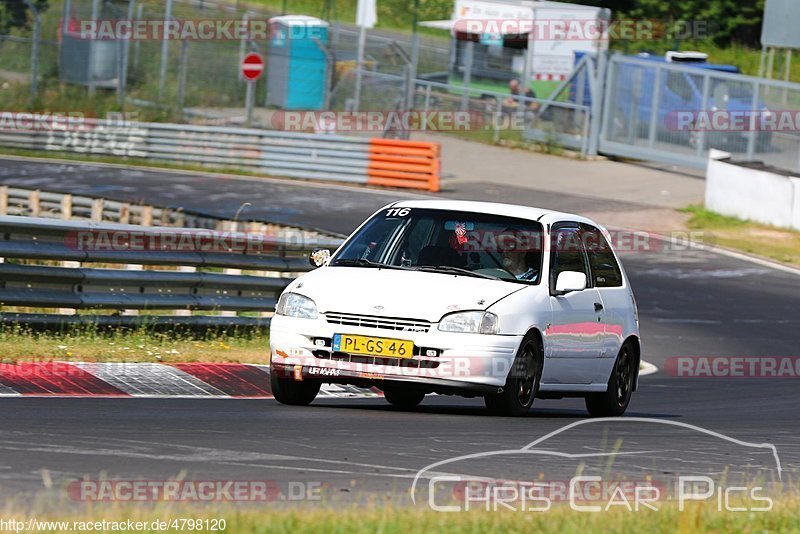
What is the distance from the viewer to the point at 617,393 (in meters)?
11.5

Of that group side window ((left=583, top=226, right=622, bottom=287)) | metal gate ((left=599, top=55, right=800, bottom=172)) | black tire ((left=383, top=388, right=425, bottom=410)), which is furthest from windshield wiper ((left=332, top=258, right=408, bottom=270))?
metal gate ((left=599, top=55, right=800, bottom=172))

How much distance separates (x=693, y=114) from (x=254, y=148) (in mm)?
10261

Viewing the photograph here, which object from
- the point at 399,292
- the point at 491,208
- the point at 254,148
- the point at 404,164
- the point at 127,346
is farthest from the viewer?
the point at 254,148

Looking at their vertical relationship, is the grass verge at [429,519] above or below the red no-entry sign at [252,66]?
below

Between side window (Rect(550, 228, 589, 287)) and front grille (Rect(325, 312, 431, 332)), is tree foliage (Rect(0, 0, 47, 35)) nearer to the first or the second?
side window (Rect(550, 228, 589, 287))

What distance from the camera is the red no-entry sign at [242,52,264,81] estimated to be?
117 ft

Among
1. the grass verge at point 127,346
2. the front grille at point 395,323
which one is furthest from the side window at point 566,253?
the grass verge at point 127,346

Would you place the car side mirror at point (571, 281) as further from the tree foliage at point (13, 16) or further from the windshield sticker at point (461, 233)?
the tree foliage at point (13, 16)

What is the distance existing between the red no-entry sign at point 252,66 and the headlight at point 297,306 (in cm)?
2595

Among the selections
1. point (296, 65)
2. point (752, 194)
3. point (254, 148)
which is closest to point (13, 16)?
point (296, 65)

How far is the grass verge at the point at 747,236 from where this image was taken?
85.3 feet

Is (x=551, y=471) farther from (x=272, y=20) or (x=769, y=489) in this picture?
(x=272, y=20)

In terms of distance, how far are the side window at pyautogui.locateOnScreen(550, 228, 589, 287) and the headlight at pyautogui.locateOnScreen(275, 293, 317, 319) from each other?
1.80 metres

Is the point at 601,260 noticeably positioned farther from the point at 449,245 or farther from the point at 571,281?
the point at 449,245
